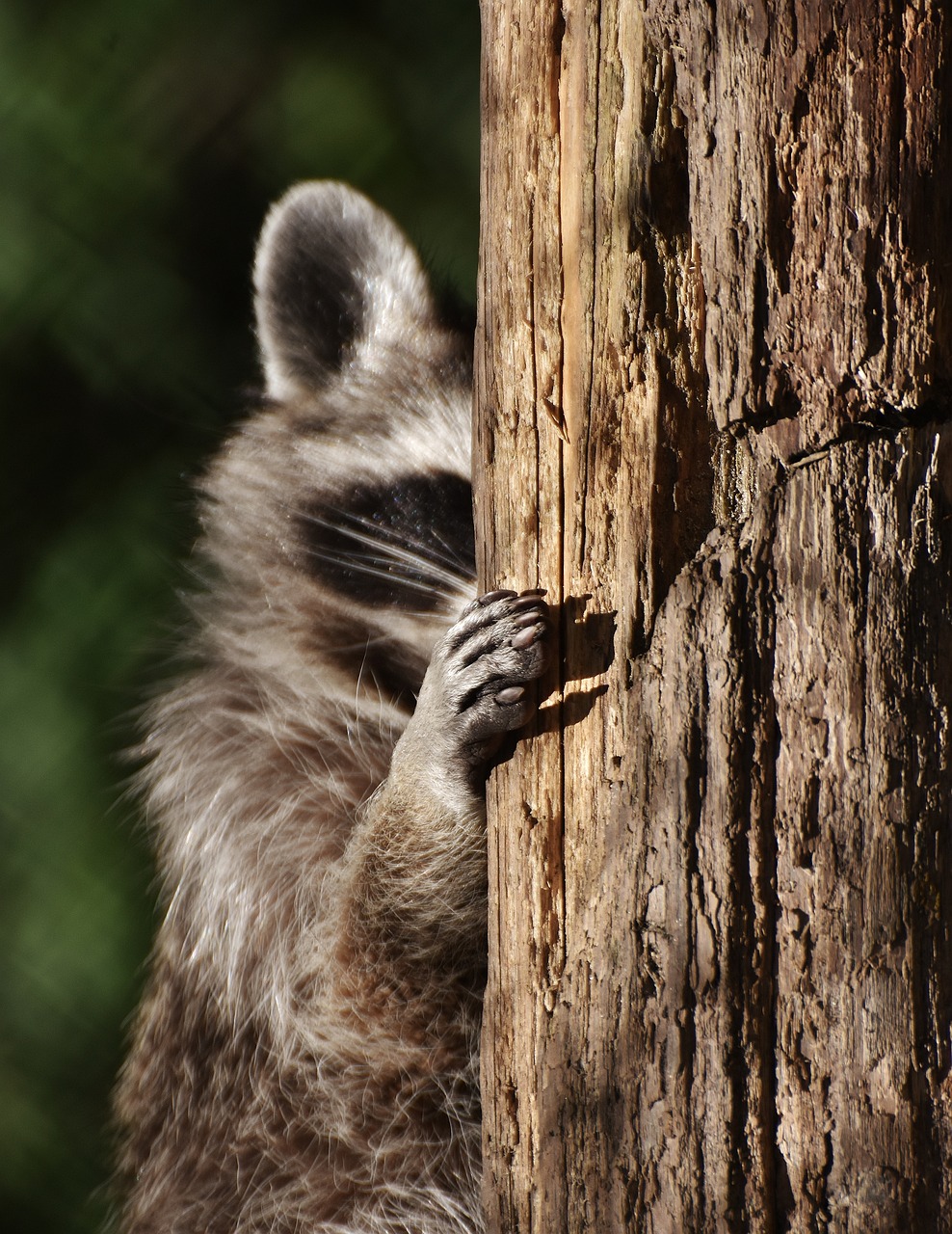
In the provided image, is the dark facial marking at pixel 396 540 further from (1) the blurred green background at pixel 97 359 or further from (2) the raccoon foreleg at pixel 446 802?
(1) the blurred green background at pixel 97 359

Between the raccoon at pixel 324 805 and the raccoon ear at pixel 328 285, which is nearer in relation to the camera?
the raccoon at pixel 324 805

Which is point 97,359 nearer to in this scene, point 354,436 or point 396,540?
point 354,436

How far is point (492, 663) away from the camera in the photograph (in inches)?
52.2

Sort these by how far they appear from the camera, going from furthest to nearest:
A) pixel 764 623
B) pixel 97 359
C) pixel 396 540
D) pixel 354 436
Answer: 1. pixel 97 359
2. pixel 354 436
3. pixel 396 540
4. pixel 764 623

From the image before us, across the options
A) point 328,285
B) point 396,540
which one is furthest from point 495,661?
point 328,285

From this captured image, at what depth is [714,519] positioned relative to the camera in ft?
3.65

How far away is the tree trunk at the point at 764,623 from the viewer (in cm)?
101

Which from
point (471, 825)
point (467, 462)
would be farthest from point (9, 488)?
point (471, 825)

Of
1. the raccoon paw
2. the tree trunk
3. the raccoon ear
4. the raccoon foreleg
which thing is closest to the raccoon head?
the raccoon ear

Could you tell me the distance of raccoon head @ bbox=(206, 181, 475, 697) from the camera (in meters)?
2.08

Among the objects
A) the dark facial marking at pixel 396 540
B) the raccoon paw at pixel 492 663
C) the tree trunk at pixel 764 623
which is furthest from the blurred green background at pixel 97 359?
the tree trunk at pixel 764 623

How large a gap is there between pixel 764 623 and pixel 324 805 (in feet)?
4.15

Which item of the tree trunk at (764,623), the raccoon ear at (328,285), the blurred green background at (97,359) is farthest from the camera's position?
the blurred green background at (97,359)

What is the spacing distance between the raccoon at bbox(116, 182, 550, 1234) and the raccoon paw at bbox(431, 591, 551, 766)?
0.06m
